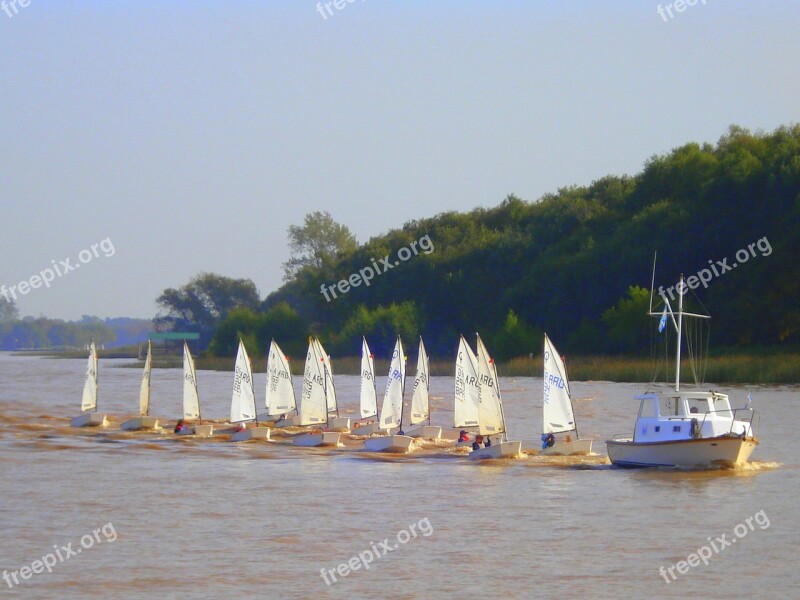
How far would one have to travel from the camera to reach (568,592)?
19375 millimetres

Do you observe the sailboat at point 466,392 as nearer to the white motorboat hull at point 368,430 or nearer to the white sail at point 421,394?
the white sail at point 421,394

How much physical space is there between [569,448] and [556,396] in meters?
1.59

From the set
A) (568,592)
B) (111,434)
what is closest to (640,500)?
(568,592)

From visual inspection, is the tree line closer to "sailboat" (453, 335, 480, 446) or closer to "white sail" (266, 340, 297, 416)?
"white sail" (266, 340, 297, 416)

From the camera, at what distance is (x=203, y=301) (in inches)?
7470

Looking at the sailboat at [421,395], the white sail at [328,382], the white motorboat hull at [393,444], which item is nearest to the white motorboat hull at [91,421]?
the white sail at [328,382]

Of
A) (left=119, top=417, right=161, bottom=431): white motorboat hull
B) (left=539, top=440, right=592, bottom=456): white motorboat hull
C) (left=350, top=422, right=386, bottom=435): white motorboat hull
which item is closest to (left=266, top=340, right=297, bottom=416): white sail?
(left=350, top=422, right=386, bottom=435): white motorboat hull

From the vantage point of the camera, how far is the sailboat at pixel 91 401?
48.8 meters

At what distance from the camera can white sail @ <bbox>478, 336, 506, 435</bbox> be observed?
3775cm

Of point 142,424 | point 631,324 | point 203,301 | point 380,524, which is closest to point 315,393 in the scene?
point 142,424

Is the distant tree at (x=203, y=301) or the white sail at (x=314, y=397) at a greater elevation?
the distant tree at (x=203, y=301)

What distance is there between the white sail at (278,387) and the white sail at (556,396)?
1581 centimetres

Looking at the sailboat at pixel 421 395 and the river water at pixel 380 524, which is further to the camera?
the sailboat at pixel 421 395

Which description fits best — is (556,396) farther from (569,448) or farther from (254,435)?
(254,435)
